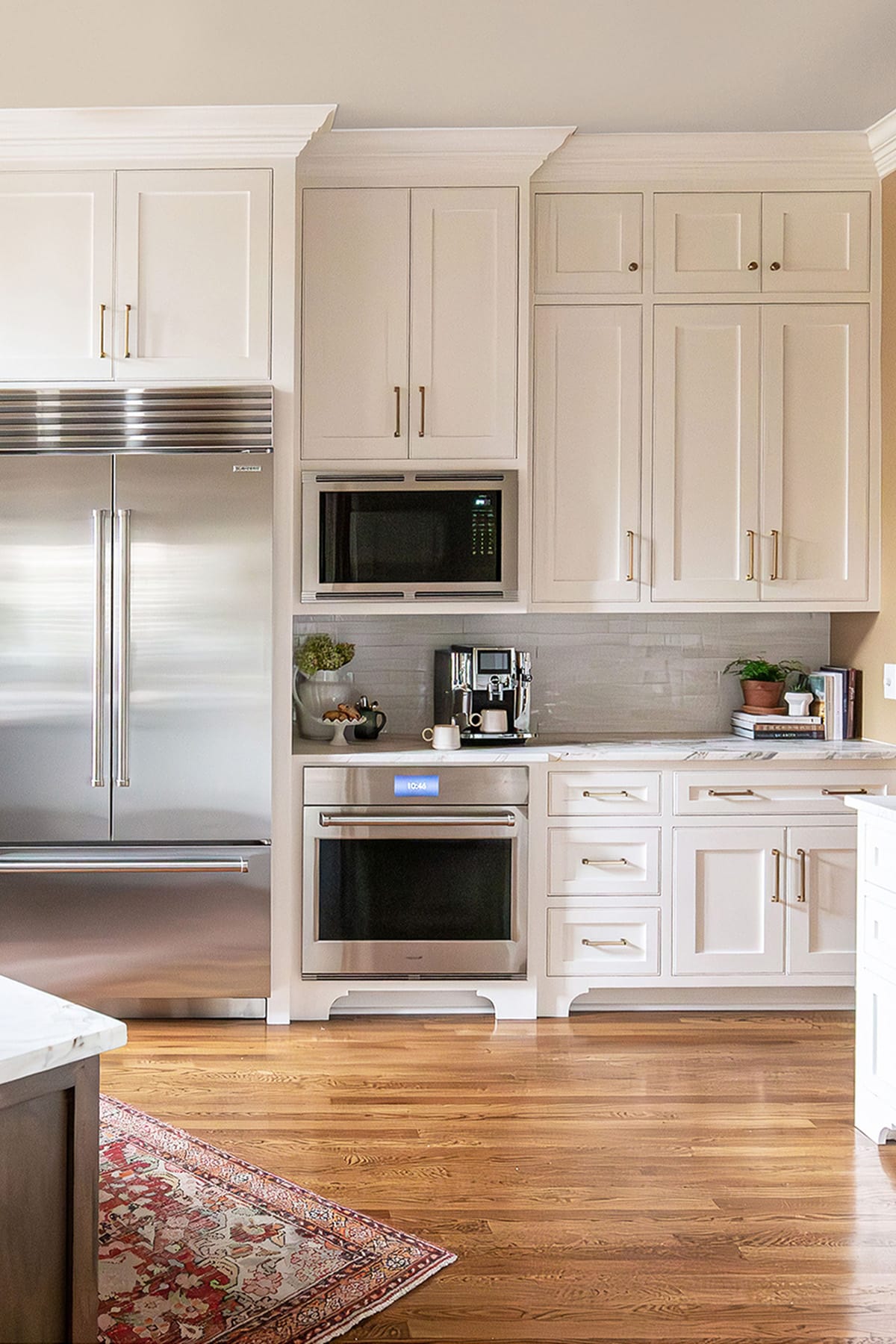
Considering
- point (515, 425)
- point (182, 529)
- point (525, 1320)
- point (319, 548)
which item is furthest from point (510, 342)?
point (525, 1320)

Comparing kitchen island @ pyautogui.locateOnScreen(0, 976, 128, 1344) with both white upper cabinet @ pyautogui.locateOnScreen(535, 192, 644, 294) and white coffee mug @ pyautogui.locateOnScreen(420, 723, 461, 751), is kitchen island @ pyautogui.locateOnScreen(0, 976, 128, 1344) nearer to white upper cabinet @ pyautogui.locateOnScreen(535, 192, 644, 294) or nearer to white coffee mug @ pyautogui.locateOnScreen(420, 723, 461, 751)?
white coffee mug @ pyautogui.locateOnScreen(420, 723, 461, 751)

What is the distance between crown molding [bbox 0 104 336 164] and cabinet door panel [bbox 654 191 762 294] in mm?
1170

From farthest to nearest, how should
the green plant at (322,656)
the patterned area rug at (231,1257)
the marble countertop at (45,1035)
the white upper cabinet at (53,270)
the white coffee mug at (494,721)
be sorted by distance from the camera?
the green plant at (322,656), the white coffee mug at (494,721), the white upper cabinet at (53,270), the patterned area rug at (231,1257), the marble countertop at (45,1035)

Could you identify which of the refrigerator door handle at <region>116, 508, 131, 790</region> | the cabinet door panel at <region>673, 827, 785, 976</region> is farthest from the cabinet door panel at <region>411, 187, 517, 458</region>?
the cabinet door panel at <region>673, 827, 785, 976</region>

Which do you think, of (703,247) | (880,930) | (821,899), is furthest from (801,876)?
(703,247)

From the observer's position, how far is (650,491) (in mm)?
3791

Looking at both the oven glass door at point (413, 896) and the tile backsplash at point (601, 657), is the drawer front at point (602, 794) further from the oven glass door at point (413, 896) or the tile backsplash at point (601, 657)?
the tile backsplash at point (601, 657)

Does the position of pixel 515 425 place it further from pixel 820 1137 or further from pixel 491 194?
pixel 820 1137

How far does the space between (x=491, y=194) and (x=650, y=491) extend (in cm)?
112

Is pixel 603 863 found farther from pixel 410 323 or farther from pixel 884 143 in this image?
pixel 884 143

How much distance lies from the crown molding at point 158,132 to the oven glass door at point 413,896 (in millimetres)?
2125

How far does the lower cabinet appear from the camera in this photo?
143 inches

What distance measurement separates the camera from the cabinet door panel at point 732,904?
363 cm

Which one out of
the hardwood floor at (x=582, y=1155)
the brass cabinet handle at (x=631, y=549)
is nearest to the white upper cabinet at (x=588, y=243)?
the brass cabinet handle at (x=631, y=549)
